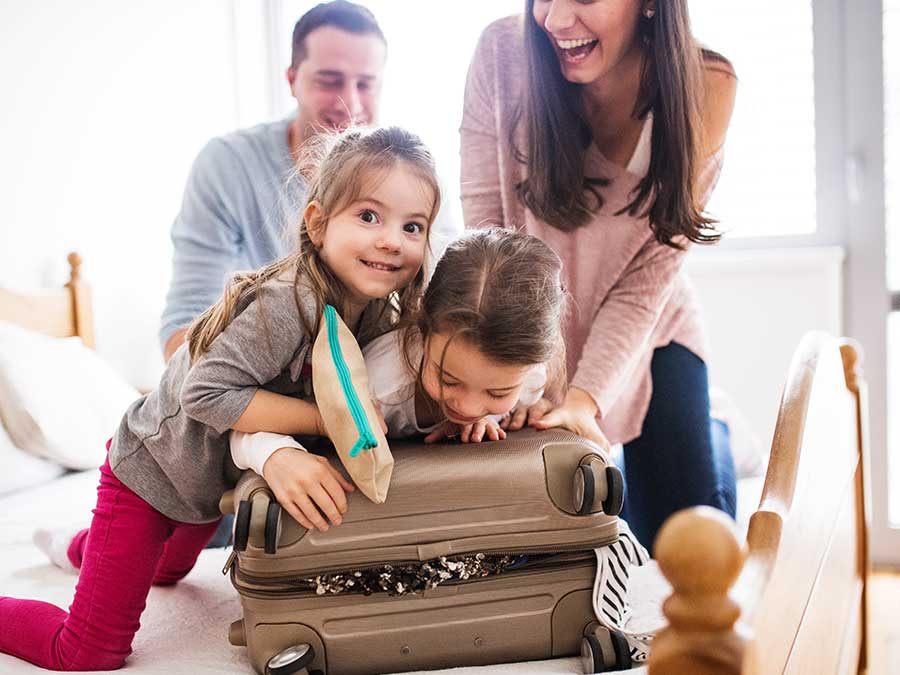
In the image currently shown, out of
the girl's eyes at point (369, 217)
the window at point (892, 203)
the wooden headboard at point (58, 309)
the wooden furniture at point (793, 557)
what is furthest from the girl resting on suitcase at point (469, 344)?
the window at point (892, 203)

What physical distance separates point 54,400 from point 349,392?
136 centimetres

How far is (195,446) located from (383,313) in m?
0.31

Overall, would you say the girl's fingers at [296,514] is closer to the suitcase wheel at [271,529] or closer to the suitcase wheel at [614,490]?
the suitcase wheel at [271,529]

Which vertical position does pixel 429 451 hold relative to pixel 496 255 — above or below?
below

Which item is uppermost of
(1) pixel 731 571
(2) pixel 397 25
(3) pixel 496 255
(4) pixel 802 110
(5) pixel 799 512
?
(2) pixel 397 25

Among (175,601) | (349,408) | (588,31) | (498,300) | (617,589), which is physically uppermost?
(588,31)

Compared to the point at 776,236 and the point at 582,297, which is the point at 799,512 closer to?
the point at 582,297

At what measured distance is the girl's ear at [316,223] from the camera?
1.23 metres

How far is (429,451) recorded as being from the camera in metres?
1.11

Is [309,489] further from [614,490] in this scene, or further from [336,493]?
[614,490]

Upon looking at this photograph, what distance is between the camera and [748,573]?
0.74m

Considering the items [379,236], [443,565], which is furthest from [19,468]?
[443,565]

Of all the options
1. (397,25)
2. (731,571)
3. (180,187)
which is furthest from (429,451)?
(397,25)

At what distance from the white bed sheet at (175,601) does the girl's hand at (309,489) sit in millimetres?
210
